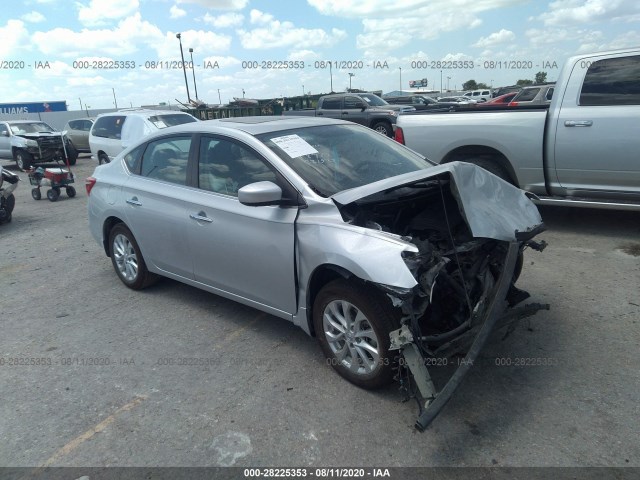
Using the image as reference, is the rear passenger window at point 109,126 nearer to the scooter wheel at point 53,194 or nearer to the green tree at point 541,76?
the scooter wheel at point 53,194

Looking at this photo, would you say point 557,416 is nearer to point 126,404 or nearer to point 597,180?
point 126,404

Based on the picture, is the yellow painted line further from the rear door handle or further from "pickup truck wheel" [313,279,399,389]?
the rear door handle

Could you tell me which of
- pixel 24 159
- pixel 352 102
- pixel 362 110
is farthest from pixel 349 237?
pixel 24 159

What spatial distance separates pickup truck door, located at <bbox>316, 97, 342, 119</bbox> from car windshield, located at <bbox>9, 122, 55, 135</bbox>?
10.1 meters

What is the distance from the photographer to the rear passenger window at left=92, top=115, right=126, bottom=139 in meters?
12.7

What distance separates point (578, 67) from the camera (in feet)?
19.7

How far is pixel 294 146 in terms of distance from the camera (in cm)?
392

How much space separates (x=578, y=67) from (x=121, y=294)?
5.80 m

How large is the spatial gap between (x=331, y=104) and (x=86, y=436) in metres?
17.7

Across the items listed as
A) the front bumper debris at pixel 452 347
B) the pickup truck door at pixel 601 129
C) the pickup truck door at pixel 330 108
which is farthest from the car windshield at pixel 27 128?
the front bumper debris at pixel 452 347

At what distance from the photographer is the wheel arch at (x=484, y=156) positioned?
21.4 ft

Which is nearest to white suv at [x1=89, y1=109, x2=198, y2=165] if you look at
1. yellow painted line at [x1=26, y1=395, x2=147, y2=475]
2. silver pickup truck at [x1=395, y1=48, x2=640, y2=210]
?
silver pickup truck at [x1=395, y1=48, x2=640, y2=210]

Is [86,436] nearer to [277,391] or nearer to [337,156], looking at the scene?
[277,391]

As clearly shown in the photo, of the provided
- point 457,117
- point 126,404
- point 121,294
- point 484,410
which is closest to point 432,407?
point 484,410
